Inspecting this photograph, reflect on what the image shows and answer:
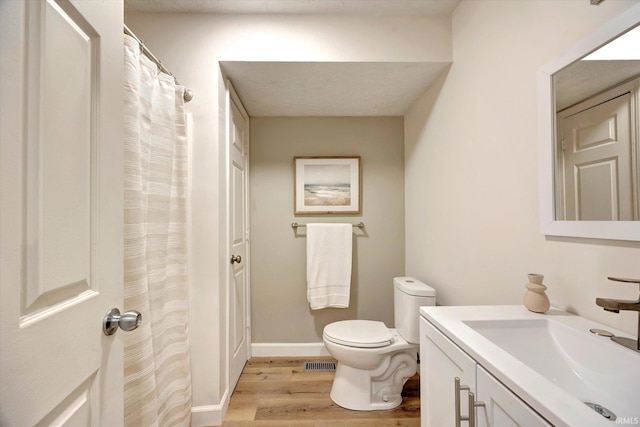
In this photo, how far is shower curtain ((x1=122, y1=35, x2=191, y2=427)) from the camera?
3.41 feet

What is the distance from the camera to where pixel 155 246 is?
120 centimetres

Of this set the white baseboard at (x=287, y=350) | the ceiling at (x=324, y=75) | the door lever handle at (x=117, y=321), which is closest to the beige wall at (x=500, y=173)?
the ceiling at (x=324, y=75)

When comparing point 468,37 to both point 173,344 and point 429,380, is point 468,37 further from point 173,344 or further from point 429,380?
Result: point 173,344

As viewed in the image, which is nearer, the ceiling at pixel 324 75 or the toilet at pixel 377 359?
the ceiling at pixel 324 75

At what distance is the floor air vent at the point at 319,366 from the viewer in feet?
7.01

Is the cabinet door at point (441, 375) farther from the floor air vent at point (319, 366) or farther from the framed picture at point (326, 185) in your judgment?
the framed picture at point (326, 185)

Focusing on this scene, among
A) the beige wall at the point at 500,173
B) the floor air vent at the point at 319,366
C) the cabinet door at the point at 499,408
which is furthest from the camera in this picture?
the floor air vent at the point at 319,366

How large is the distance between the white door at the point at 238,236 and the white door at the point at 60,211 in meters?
1.08

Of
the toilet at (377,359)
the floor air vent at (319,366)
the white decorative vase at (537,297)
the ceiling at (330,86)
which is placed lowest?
the floor air vent at (319,366)

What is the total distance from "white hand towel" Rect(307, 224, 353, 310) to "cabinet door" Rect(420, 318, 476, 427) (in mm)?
1205

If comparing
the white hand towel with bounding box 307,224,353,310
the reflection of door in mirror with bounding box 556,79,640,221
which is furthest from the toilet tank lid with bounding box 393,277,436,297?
the reflection of door in mirror with bounding box 556,79,640,221

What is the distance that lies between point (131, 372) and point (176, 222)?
62 cm

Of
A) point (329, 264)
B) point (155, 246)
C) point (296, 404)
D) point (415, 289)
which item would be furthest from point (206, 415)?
point (415, 289)

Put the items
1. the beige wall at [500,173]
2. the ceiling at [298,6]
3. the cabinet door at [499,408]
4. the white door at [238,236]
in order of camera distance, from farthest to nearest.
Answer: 1. the white door at [238,236]
2. the ceiling at [298,6]
3. the beige wall at [500,173]
4. the cabinet door at [499,408]
